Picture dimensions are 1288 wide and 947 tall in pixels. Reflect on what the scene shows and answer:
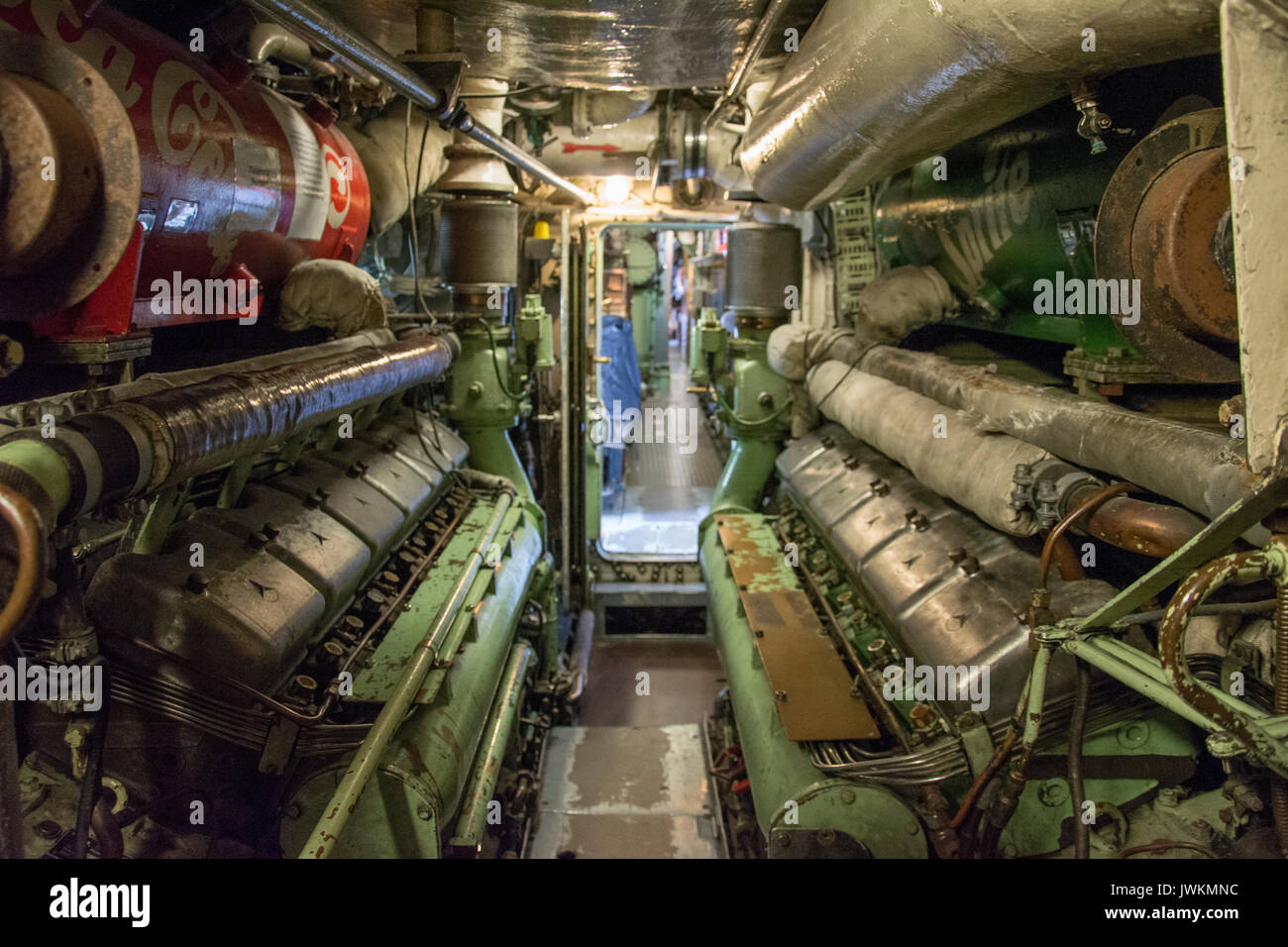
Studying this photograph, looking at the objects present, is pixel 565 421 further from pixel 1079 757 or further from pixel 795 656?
pixel 1079 757

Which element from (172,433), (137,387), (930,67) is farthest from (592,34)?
(172,433)

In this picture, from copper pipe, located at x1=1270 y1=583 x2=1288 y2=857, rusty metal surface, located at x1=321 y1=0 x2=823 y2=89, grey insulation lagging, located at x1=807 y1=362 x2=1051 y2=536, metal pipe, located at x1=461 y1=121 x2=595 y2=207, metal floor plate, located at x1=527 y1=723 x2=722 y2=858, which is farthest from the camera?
metal floor plate, located at x1=527 y1=723 x2=722 y2=858

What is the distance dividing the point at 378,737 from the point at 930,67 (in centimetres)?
205

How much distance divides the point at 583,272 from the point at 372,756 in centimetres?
473

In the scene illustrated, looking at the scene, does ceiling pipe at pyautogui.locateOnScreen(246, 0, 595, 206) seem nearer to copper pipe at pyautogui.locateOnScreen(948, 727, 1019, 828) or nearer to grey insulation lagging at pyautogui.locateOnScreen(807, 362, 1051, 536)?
grey insulation lagging at pyautogui.locateOnScreen(807, 362, 1051, 536)

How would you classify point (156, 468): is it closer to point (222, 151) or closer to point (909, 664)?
point (222, 151)

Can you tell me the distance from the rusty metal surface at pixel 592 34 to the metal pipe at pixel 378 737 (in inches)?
80.3

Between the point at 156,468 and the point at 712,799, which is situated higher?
the point at 156,468

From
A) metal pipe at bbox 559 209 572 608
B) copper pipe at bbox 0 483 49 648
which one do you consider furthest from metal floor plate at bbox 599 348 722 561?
copper pipe at bbox 0 483 49 648

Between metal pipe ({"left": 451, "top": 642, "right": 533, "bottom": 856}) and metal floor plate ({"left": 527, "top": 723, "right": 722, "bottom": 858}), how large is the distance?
0.50 m

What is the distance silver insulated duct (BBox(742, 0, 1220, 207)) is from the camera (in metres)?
1.57

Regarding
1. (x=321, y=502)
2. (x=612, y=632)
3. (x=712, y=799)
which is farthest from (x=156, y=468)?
(x=612, y=632)

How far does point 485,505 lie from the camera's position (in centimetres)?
502

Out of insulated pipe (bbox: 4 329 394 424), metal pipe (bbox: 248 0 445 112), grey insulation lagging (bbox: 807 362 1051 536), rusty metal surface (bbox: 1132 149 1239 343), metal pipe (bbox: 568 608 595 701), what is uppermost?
metal pipe (bbox: 248 0 445 112)
